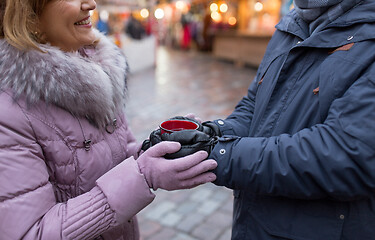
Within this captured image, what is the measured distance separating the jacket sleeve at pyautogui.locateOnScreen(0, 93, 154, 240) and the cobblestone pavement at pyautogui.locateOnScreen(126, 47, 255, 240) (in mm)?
1212

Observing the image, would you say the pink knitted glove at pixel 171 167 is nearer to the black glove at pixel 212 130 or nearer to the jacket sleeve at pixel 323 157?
the jacket sleeve at pixel 323 157

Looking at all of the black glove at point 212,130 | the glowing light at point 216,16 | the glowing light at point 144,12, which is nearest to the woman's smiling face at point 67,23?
the black glove at point 212,130

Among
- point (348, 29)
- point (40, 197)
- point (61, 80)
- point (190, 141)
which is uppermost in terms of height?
point (348, 29)

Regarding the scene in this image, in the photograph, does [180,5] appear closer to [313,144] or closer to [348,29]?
[348,29]

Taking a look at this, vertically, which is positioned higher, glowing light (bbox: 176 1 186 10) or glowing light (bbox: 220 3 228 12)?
glowing light (bbox: 176 1 186 10)

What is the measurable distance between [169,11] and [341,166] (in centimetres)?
2439

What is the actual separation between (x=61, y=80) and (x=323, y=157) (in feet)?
3.09

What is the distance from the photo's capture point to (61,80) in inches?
44.3

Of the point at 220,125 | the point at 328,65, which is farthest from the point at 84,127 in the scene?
the point at 328,65

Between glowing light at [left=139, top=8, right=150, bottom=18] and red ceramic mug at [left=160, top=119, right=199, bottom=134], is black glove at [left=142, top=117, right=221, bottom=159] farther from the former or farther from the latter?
glowing light at [left=139, top=8, right=150, bottom=18]

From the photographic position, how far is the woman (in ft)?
3.21

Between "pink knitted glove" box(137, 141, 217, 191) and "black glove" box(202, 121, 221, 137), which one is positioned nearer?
"pink knitted glove" box(137, 141, 217, 191)

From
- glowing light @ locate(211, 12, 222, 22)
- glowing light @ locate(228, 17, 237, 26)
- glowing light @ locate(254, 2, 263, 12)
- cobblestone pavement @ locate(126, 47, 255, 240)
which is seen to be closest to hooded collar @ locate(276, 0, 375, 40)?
cobblestone pavement @ locate(126, 47, 255, 240)

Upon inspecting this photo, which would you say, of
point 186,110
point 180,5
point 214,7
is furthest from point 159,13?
point 186,110
